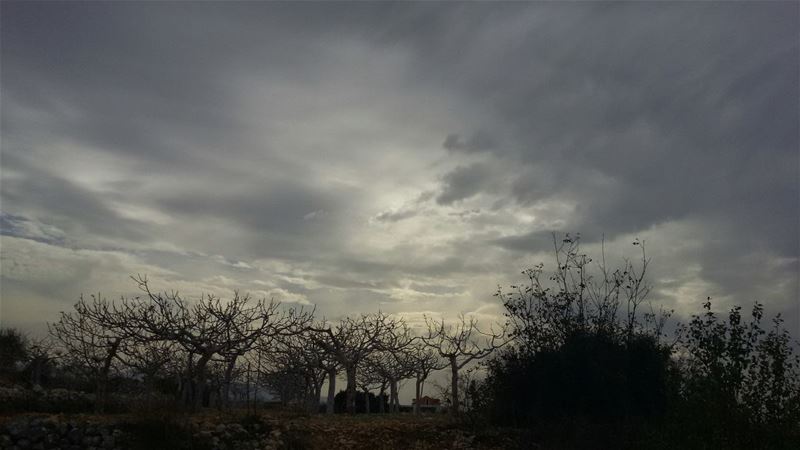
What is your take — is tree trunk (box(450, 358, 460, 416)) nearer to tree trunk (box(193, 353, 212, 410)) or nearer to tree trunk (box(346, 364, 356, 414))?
tree trunk (box(346, 364, 356, 414))

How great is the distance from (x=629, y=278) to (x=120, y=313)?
15.7 m

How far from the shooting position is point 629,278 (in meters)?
16.8

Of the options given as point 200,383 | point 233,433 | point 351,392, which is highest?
point 200,383

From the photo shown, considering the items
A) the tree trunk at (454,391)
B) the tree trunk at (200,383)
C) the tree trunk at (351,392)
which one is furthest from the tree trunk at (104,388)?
the tree trunk at (454,391)

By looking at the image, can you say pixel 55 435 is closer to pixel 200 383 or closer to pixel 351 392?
pixel 200 383

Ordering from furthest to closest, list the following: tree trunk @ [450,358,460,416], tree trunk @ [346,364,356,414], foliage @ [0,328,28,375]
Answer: foliage @ [0,328,28,375] < tree trunk @ [346,364,356,414] < tree trunk @ [450,358,460,416]

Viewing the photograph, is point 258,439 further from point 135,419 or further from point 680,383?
point 680,383

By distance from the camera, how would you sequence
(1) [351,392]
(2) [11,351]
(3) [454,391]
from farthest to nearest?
(2) [11,351]
(1) [351,392]
(3) [454,391]

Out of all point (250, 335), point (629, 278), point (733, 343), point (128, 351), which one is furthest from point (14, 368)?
point (733, 343)

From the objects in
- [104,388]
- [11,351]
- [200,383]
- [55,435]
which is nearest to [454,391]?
[200,383]

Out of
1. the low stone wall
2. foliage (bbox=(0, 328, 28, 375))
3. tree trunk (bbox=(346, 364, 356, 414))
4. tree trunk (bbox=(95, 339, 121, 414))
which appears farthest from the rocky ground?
foliage (bbox=(0, 328, 28, 375))

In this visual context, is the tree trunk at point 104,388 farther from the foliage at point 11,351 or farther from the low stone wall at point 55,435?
the foliage at point 11,351

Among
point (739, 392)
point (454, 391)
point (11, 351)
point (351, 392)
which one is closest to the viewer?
point (739, 392)

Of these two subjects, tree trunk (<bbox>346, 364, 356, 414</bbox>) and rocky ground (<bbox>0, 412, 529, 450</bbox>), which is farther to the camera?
tree trunk (<bbox>346, 364, 356, 414</bbox>)
